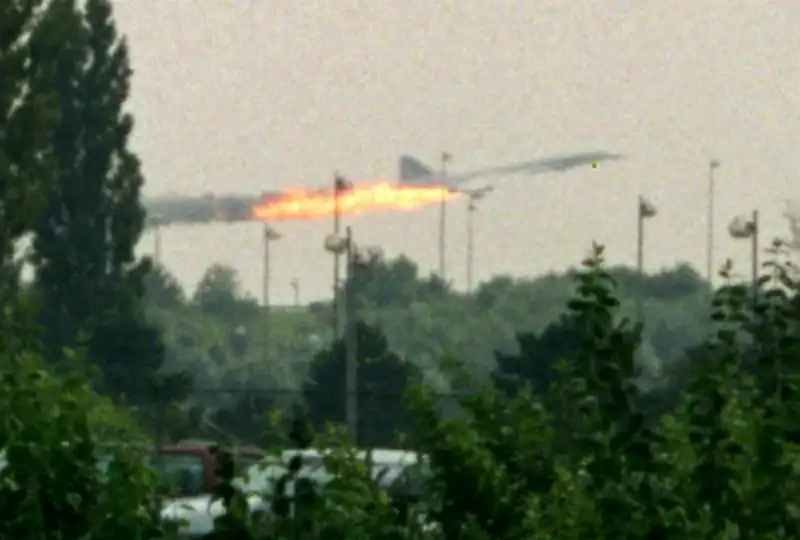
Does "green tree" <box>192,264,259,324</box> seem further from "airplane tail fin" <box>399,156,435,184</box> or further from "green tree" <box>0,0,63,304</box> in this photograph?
"green tree" <box>0,0,63,304</box>

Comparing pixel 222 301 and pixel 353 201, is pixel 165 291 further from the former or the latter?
pixel 353 201

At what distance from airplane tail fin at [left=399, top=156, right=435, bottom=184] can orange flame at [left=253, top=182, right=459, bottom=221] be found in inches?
11.6

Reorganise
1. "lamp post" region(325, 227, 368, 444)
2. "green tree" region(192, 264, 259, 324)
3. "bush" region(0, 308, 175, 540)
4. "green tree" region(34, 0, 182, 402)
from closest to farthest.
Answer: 1. "bush" region(0, 308, 175, 540)
2. "lamp post" region(325, 227, 368, 444)
3. "green tree" region(34, 0, 182, 402)
4. "green tree" region(192, 264, 259, 324)

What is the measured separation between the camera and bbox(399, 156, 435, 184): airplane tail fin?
69.7 m

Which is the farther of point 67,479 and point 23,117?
point 23,117

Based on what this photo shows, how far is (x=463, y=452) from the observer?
9914mm

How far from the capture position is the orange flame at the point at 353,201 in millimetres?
65375

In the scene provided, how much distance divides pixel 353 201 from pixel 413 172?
16.0 metres

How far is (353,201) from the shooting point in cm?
6438

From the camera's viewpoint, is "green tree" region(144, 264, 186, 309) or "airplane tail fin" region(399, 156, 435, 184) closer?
"airplane tail fin" region(399, 156, 435, 184)

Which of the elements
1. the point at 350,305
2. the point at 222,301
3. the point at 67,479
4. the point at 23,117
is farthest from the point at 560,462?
the point at 222,301

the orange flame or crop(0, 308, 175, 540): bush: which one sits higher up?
the orange flame

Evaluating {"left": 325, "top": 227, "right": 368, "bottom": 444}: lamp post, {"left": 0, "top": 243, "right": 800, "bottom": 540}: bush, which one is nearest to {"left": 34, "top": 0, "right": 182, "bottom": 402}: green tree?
{"left": 325, "top": 227, "right": 368, "bottom": 444}: lamp post

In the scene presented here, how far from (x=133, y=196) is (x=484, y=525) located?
180ft
